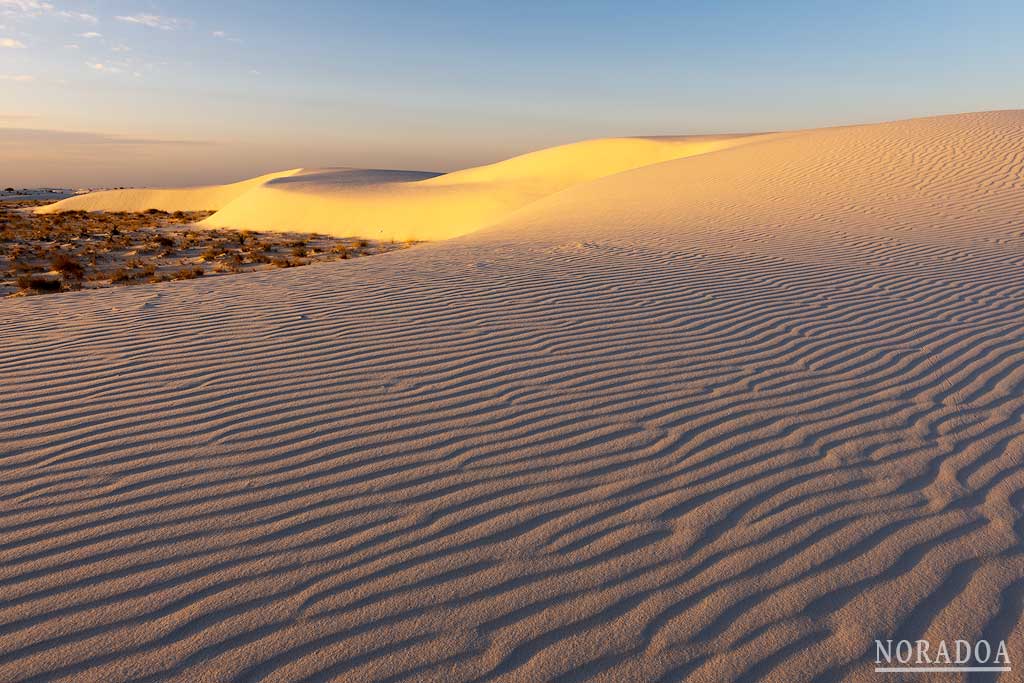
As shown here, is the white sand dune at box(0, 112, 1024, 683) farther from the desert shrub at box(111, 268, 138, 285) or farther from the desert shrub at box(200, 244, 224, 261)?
the desert shrub at box(200, 244, 224, 261)

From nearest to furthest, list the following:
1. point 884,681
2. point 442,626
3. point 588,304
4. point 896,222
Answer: point 884,681, point 442,626, point 588,304, point 896,222

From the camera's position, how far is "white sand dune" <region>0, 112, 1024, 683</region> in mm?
2045

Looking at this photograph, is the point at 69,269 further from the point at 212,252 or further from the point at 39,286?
the point at 212,252

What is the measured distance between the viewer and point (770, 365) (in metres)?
4.41

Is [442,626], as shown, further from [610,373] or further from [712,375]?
[712,375]

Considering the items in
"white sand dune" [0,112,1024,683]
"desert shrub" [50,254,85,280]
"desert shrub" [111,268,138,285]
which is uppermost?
"desert shrub" [50,254,85,280]

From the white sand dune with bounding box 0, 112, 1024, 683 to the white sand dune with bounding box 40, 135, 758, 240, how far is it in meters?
17.2

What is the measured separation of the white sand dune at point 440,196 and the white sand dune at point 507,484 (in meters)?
17.2

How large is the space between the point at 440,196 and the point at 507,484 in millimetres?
27423

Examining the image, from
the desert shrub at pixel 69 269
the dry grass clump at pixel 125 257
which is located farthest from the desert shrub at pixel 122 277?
the desert shrub at pixel 69 269

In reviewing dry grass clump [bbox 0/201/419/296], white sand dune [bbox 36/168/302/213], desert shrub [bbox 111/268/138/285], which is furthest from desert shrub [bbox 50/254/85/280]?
white sand dune [bbox 36/168/302/213]

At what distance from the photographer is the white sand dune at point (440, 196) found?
25266mm

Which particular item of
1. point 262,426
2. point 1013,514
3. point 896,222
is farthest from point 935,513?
point 896,222

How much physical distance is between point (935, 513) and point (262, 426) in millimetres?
3405
